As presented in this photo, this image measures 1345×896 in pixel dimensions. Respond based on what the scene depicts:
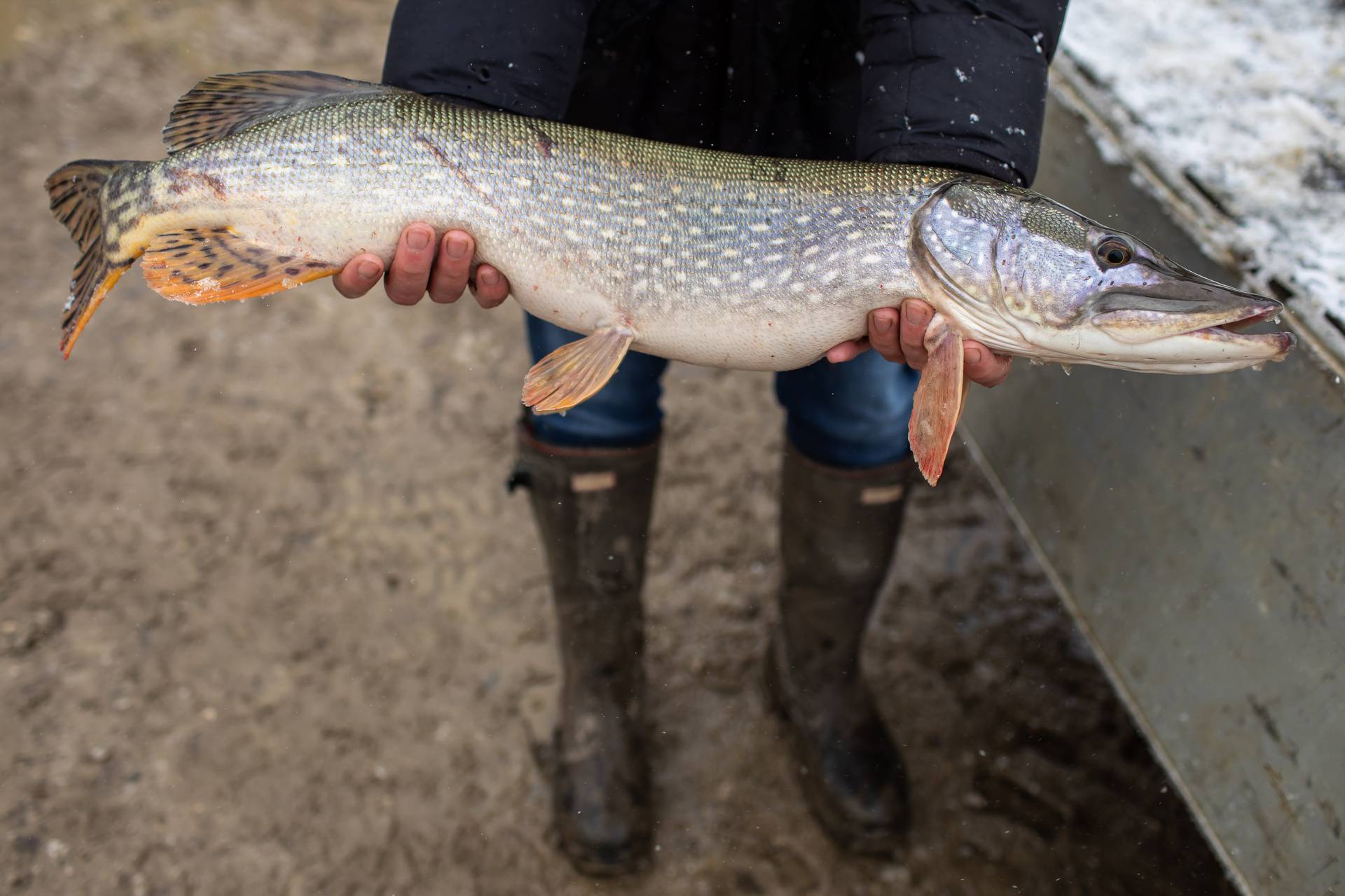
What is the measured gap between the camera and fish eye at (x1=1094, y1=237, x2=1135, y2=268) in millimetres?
1749

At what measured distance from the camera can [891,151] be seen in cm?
182

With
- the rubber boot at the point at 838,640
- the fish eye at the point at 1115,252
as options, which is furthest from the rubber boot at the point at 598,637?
the fish eye at the point at 1115,252

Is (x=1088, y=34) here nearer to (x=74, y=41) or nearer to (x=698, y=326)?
(x=698, y=326)

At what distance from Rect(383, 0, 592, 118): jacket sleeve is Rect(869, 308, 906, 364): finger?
673mm

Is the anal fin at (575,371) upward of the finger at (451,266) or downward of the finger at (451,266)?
downward

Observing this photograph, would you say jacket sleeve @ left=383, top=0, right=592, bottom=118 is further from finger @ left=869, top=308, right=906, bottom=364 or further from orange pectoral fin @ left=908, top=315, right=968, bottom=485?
orange pectoral fin @ left=908, top=315, right=968, bottom=485

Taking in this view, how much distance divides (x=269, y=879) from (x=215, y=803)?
23 centimetres

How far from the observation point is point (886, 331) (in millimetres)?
1829

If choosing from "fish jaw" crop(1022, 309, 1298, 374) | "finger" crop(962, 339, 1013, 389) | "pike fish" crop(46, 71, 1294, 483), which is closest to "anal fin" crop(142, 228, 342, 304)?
"pike fish" crop(46, 71, 1294, 483)

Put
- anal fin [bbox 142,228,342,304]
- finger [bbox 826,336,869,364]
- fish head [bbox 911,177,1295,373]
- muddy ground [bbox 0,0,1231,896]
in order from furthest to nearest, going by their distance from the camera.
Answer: muddy ground [bbox 0,0,1231,896] < finger [bbox 826,336,869,364] < anal fin [bbox 142,228,342,304] < fish head [bbox 911,177,1295,373]

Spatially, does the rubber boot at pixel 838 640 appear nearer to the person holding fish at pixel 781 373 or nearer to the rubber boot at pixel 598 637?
the person holding fish at pixel 781 373

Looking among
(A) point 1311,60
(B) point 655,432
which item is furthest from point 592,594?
(A) point 1311,60

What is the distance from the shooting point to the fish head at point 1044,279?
1.70 meters

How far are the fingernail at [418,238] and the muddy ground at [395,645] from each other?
4.12 feet
